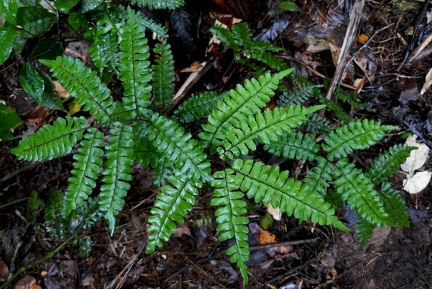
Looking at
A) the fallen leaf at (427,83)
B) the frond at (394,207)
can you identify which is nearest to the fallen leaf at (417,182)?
the frond at (394,207)

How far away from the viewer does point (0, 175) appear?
12.4 feet

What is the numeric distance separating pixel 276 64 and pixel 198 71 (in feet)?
2.57

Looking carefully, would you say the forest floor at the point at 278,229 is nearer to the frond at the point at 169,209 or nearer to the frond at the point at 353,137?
the frond at the point at 353,137

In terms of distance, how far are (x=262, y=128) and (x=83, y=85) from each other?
1101 mm

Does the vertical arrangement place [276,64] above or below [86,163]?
above

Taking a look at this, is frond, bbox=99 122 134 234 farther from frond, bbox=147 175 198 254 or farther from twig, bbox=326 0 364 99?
twig, bbox=326 0 364 99

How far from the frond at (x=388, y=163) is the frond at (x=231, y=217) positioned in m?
1.45

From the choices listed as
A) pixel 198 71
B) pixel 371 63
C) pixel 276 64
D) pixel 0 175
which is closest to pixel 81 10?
pixel 198 71

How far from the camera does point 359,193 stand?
2861 mm

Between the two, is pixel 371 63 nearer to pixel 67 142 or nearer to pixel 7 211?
pixel 67 142

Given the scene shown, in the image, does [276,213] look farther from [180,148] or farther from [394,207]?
[180,148]

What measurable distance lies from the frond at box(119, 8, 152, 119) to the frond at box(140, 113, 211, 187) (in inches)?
5.4

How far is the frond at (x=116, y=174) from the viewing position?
2338 mm

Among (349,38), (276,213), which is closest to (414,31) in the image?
(349,38)
